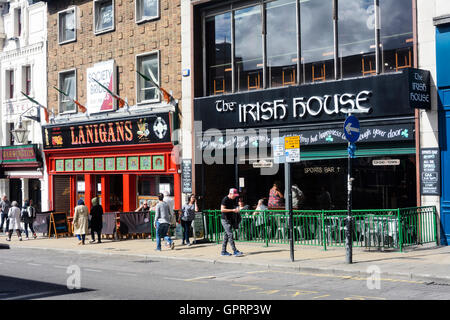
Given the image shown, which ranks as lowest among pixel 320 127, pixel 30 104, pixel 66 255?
pixel 66 255

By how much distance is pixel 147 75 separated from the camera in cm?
2478

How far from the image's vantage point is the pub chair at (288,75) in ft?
66.6

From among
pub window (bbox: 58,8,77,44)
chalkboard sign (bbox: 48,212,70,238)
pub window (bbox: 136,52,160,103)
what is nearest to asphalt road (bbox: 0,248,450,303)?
chalkboard sign (bbox: 48,212,70,238)

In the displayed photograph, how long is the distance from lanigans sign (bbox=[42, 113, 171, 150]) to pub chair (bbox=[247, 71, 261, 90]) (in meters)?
3.77

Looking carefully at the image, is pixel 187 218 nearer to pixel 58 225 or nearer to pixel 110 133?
pixel 58 225

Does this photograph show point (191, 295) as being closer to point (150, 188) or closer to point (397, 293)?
point (397, 293)

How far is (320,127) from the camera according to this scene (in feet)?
63.3

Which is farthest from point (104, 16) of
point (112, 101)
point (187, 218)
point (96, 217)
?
point (187, 218)

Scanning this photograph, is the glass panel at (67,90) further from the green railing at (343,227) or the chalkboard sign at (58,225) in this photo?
the green railing at (343,227)

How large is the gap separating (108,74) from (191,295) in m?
17.3

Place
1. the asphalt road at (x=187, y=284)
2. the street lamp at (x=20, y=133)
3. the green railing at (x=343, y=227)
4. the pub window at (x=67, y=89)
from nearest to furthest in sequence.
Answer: the asphalt road at (x=187, y=284)
the green railing at (x=343, y=227)
the pub window at (x=67, y=89)
the street lamp at (x=20, y=133)

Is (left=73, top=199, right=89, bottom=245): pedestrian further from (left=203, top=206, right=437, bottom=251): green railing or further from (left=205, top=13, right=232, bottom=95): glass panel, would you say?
(left=205, top=13, right=232, bottom=95): glass panel

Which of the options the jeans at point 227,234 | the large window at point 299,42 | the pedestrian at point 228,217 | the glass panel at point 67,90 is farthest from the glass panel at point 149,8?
the jeans at point 227,234
